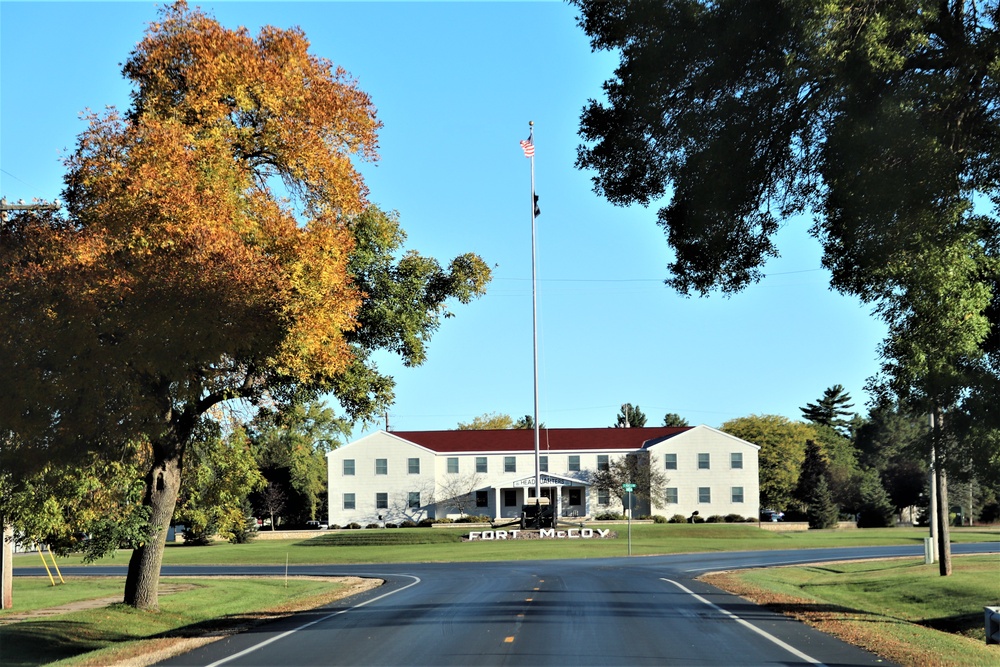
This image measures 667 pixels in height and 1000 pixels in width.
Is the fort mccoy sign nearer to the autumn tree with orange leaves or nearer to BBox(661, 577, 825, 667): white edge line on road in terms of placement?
BBox(661, 577, 825, 667): white edge line on road

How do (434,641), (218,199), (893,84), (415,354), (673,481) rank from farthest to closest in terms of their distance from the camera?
1. (673,481)
2. (415,354)
3. (218,199)
4. (434,641)
5. (893,84)

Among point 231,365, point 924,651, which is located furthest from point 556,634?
point 231,365

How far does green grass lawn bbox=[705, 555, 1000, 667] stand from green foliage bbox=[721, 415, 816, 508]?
58.8 m

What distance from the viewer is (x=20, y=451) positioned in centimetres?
1588

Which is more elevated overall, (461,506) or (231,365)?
(231,365)

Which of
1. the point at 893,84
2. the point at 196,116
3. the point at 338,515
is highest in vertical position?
the point at 196,116

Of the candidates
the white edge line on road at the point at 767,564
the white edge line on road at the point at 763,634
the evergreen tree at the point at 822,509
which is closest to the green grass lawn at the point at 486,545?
the white edge line on road at the point at 767,564

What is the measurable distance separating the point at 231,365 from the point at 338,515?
229ft

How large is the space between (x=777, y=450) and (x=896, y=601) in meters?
77.7

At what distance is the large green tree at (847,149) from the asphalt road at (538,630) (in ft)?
14.0

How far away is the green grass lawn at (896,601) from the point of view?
1527cm

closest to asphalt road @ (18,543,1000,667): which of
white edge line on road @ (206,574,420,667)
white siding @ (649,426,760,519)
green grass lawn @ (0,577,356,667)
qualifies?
white edge line on road @ (206,574,420,667)

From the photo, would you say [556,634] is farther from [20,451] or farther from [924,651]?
[20,451]

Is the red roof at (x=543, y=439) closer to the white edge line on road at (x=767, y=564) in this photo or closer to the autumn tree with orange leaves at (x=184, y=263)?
the white edge line on road at (x=767, y=564)
